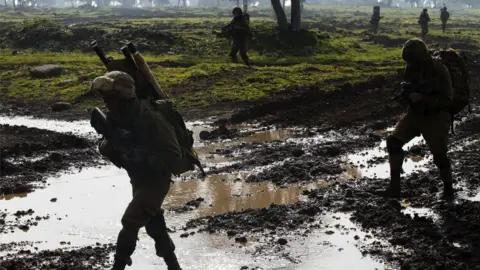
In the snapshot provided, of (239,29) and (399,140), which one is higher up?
(239,29)

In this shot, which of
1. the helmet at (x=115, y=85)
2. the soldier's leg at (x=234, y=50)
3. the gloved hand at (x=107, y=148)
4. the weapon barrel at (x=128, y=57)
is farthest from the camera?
the soldier's leg at (x=234, y=50)

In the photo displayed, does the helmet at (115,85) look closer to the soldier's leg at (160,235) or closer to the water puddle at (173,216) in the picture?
the soldier's leg at (160,235)

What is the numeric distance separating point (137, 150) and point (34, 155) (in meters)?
6.48

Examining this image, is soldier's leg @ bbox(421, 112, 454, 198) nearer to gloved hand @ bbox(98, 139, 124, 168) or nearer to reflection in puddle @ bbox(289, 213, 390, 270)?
reflection in puddle @ bbox(289, 213, 390, 270)

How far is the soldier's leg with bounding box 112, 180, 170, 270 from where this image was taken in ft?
17.0

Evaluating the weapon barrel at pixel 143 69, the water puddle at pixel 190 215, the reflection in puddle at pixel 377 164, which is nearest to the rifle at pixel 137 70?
the weapon barrel at pixel 143 69

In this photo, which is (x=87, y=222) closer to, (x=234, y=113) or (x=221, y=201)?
(x=221, y=201)

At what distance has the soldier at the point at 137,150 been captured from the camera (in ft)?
16.6

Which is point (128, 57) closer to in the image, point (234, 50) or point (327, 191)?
point (327, 191)

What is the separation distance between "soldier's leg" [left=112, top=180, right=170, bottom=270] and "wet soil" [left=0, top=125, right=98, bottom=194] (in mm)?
4427

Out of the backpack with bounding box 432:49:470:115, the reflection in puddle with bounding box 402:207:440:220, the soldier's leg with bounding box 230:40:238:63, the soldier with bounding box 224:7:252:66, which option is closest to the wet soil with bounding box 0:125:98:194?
the reflection in puddle with bounding box 402:207:440:220

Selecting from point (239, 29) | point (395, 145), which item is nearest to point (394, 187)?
point (395, 145)

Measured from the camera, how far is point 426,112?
732 cm

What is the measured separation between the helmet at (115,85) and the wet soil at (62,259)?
1909mm
